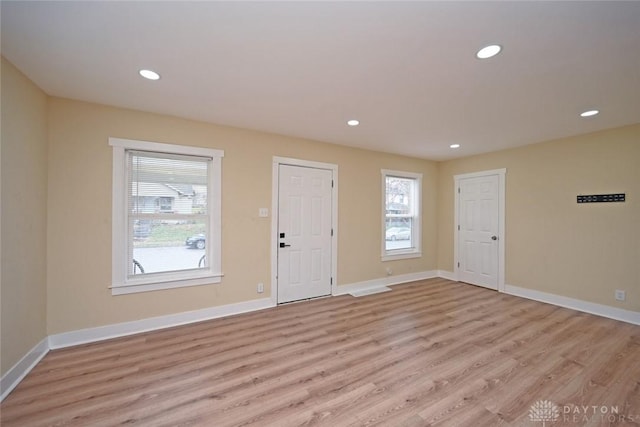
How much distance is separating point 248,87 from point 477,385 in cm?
320

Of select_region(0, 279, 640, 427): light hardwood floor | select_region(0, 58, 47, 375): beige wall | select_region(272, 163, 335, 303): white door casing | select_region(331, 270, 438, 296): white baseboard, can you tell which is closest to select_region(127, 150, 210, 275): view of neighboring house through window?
select_region(0, 58, 47, 375): beige wall

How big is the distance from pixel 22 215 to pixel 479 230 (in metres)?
6.20

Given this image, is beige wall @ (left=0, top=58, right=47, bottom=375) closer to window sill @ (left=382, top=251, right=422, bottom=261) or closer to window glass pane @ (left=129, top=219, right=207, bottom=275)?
window glass pane @ (left=129, top=219, right=207, bottom=275)

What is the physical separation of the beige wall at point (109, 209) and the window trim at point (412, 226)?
0.43m

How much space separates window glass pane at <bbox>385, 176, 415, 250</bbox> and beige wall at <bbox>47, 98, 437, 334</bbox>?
0.69 m

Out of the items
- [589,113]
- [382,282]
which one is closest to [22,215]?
[382,282]

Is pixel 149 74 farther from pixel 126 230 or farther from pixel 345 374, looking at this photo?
pixel 345 374

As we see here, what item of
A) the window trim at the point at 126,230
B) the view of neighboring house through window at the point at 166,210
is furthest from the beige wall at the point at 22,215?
the view of neighboring house through window at the point at 166,210

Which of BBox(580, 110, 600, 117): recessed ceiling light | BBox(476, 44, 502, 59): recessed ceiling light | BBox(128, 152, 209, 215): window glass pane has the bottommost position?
BBox(128, 152, 209, 215): window glass pane

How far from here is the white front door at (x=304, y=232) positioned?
157 inches

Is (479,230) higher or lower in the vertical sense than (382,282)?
higher

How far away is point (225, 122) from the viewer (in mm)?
3420

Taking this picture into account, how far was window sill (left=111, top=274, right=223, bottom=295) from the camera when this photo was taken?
115 inches

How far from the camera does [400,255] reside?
5.24 metres
